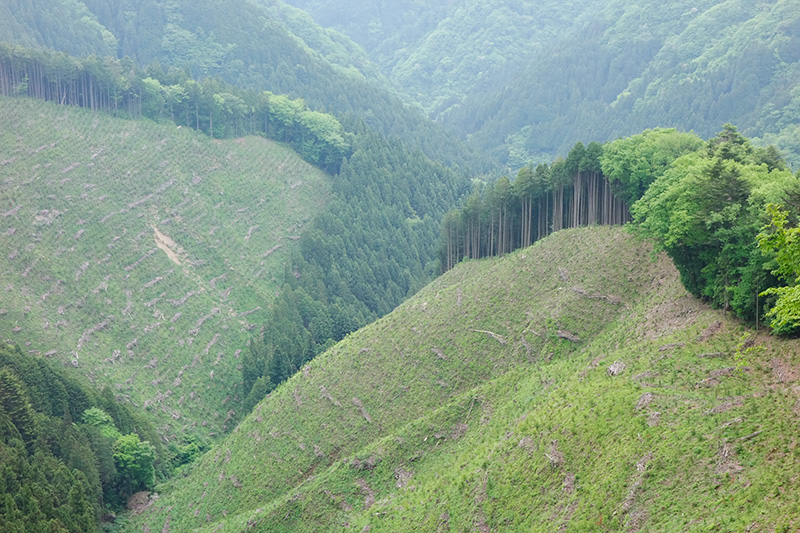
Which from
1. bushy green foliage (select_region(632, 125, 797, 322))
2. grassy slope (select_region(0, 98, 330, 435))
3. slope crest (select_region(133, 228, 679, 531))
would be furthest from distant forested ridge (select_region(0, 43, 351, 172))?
bushy green foliage (select_region(632, 125, 797, 322))

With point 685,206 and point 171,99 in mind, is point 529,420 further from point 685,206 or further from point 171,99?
point 171,99

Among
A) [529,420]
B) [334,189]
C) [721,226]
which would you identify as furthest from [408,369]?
[334,189]

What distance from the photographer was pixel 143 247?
12312cm

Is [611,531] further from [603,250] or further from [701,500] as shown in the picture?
[603,250]

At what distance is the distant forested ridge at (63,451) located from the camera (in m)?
73.5

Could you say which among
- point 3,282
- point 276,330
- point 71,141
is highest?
point 71,141

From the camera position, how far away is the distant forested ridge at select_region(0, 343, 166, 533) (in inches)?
2894

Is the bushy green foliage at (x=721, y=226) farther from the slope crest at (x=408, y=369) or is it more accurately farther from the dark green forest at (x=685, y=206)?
the slope crest at (x=408, y=369)

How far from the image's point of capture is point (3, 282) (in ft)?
351

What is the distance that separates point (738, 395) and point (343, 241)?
98839 mm

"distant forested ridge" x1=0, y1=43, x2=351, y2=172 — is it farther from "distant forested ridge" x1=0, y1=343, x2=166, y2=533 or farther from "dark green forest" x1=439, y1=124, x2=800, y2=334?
"dark green forest" x1=439, y1=124, x2=800, y2=334

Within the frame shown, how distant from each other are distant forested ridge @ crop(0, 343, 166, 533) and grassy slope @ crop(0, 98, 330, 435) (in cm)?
822

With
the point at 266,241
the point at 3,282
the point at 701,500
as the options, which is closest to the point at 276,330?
the point at 266,241

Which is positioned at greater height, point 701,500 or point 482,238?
point 482,238
